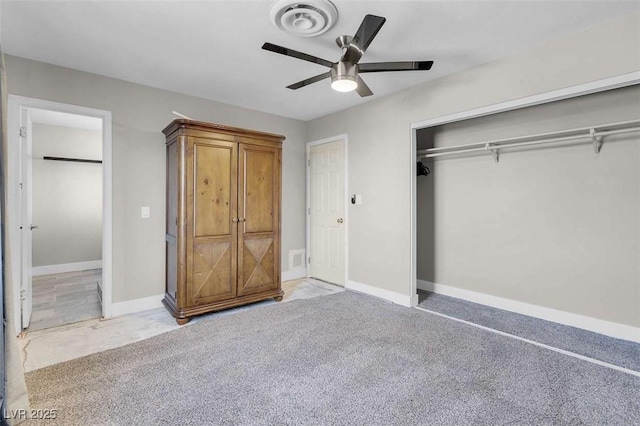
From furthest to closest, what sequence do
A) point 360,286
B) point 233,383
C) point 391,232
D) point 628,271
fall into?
point 360,286 → point 391,232 → point 628,271 → point 233,383

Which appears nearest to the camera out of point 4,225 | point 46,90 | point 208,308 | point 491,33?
point 4,225

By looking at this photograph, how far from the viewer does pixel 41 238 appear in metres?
5.22

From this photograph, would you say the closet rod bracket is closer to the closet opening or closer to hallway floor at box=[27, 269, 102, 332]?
the closet opening

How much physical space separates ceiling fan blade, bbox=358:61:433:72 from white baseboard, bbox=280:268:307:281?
10.8 ft

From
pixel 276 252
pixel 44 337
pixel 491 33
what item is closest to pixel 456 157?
pixel 491 33

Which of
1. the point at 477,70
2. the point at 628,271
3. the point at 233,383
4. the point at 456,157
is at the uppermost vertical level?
the point at 477,70

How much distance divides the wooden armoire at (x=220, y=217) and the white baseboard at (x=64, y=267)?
10.6ft

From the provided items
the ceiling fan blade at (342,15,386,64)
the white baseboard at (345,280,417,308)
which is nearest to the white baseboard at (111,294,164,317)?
the white baseboard at (345,280,417,308)

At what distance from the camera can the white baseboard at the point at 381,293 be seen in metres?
3.64

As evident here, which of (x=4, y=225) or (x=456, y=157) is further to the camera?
(x=456, y=157)

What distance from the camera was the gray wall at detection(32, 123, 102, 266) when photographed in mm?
5215

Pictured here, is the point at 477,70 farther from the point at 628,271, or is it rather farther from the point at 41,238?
the point at 41,238

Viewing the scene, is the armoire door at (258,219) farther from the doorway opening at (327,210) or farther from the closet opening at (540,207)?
the closet opening at (540,207)

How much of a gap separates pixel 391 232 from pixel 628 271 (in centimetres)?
222
